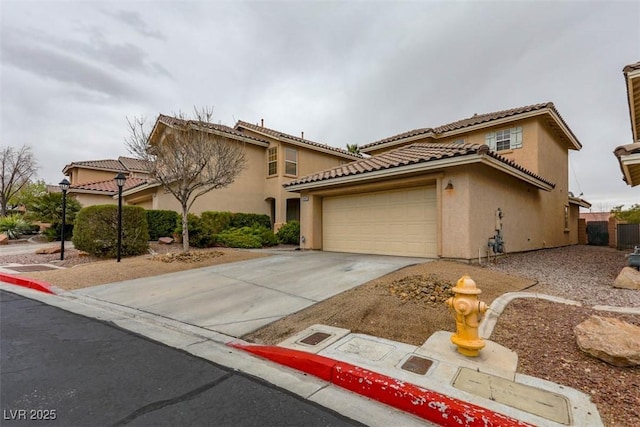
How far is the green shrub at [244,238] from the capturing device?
1439cm

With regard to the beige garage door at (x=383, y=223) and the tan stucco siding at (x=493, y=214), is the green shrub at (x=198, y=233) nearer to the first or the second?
the beige garage door at (x=383, y=223)

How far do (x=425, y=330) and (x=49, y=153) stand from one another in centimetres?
4375

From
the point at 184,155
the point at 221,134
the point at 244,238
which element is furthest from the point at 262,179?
the point at 184,155

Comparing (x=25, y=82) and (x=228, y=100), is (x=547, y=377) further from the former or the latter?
(x=25, y=82)

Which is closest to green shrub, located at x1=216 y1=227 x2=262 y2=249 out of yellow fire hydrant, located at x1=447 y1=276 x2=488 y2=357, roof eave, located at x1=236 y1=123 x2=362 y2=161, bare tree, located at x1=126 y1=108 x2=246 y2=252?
bare tree, located at x1=126 y1=108 x2=246 y2=252

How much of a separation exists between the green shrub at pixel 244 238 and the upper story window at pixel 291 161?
463cm

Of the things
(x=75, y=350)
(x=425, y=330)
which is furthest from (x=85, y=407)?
(x=425, y=330)

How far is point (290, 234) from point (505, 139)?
1142 centimetres

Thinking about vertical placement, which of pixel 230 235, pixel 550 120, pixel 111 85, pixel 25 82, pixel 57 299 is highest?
pixel 111 85

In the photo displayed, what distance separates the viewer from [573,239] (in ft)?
63.4

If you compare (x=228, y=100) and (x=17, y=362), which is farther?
(x=228, y=100)

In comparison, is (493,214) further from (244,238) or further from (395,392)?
(244,238)

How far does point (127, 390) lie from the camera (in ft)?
9.37

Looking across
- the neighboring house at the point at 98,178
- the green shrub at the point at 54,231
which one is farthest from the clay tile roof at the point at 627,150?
the green shrub at the point at 54,231
